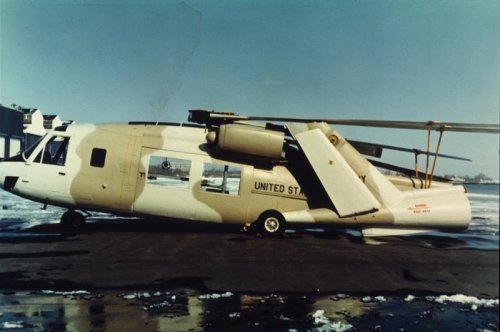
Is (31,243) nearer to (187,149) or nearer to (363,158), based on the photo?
(187,149)

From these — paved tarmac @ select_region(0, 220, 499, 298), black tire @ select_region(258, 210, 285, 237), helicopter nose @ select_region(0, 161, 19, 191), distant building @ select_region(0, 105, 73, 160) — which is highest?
distant building @ select_region(0, 105, 73, 160)

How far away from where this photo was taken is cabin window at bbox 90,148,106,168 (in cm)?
1072

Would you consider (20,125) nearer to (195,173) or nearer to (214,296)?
(195,173)

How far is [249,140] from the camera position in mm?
10312

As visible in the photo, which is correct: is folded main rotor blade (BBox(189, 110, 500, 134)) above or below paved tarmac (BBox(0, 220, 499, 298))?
above

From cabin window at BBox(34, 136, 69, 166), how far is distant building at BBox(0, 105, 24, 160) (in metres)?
9.83

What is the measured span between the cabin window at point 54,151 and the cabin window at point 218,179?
3.84m

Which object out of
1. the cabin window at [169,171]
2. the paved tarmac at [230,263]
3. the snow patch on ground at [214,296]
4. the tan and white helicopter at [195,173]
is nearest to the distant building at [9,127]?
the tan and white helicopter at [195,173]

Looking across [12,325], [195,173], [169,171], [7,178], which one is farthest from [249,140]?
[12,325]

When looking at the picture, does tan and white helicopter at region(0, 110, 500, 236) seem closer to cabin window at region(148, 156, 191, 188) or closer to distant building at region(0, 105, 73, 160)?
cabin window at region(148, 156, 191, 188)

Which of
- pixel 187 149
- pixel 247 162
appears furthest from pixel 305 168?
pixel 187 149

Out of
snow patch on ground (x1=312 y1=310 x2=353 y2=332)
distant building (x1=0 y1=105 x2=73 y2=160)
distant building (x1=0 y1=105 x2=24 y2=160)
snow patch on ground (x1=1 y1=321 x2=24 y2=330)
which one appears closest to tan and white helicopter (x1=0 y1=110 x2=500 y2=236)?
distant building (x1=0 y1=105 x2=73 y2=160)

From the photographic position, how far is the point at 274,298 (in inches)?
221

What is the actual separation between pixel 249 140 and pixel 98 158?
4036 millimetres
